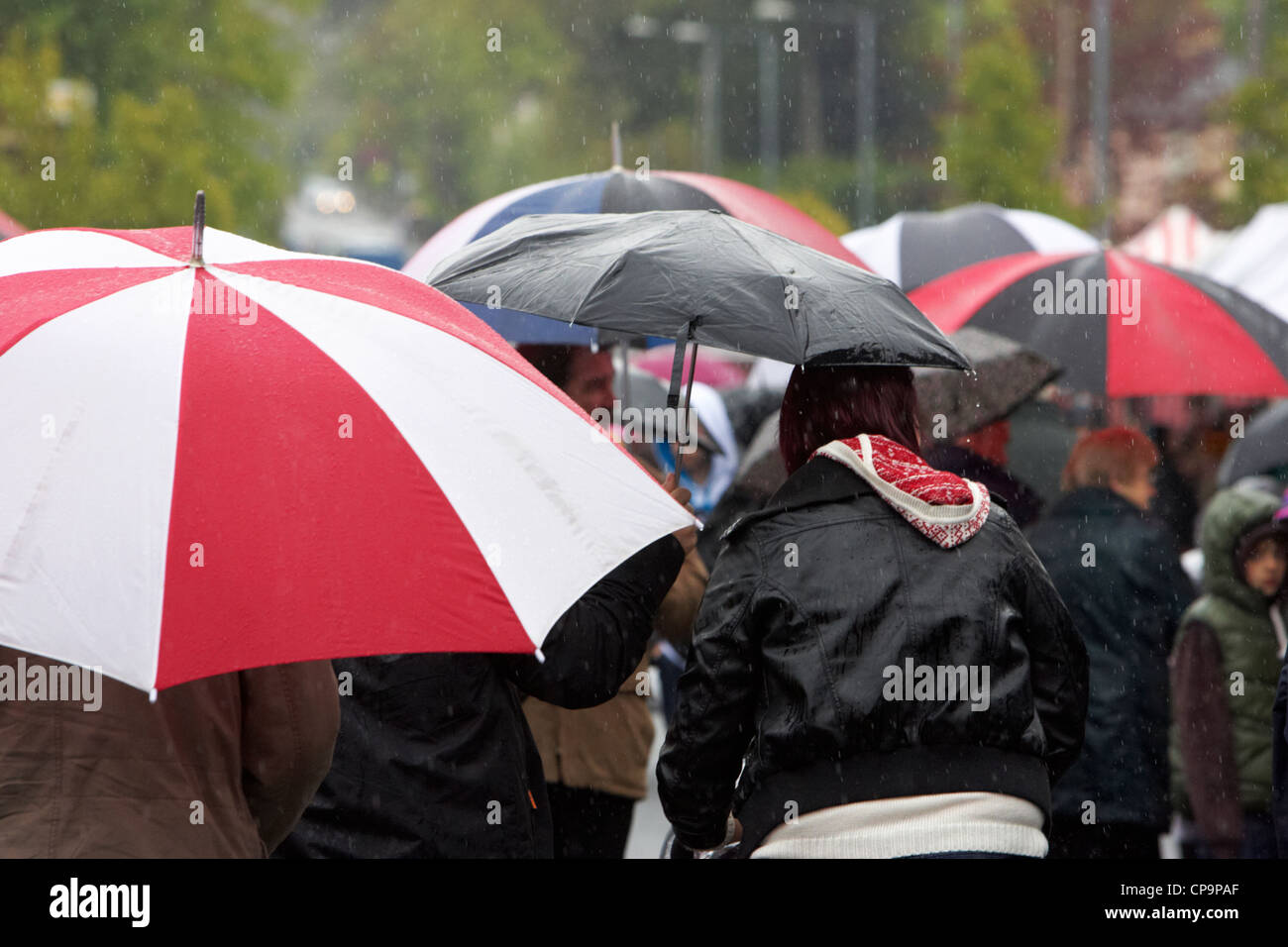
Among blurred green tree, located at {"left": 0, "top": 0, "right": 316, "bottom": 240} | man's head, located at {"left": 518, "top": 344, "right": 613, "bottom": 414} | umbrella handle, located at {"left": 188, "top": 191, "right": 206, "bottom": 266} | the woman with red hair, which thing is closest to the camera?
umbrella handle, located at {"left": 188, "top": 191, "right": 206, "bottom": 266}

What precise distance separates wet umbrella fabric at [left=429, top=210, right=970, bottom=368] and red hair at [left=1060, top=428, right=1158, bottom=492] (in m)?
2.52

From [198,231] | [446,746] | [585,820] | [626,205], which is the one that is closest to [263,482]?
[198,231]

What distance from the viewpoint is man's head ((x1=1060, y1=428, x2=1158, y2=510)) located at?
20.7ft

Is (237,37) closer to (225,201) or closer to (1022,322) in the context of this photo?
(225,201)

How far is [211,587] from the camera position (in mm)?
2492

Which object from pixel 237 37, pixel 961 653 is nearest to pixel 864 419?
pixel 961 653

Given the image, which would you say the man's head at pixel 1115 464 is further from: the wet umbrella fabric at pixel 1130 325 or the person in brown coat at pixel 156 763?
the person in brown coat at pixel 156 763

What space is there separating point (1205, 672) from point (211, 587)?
194 inches

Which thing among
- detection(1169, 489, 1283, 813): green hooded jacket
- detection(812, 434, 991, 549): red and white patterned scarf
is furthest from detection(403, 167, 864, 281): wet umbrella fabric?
detection(1169, 489, 1283, 813): green hooded jacket

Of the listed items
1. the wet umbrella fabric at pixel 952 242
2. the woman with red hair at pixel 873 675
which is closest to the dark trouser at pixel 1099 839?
the woman with red hair at pixel 873 675

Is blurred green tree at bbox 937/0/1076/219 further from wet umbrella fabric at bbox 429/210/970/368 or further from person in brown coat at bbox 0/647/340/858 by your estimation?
person in brown coat at bbox 0/647/340/858

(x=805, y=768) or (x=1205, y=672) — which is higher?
(x=805, y=768)

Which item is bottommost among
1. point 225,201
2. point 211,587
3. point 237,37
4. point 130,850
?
point 130,850

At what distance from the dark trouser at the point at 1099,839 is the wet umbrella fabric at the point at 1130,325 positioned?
63.6 inches
